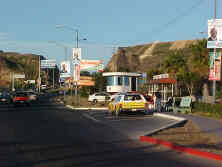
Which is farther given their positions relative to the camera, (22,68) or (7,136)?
(22,68)

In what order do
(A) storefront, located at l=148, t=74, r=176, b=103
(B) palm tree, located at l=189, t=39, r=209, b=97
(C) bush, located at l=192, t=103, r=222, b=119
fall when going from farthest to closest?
(B) palm tree, located at l=189, t=39, r=209, b=97 < (A) storefront, located at l=148, t=74, r=176, b=103 < (C) bush, located at l=192, t=103, r=222, b=119

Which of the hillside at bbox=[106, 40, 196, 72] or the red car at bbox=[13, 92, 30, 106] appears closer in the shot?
the red car at bbox=[13, 92, 30, 106]

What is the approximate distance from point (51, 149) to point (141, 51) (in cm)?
17127

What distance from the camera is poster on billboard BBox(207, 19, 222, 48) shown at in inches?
816

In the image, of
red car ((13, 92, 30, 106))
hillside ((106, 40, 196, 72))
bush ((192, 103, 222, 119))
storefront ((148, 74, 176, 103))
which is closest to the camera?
bush ((192, 103, 222, 119))

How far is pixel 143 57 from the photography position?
152125mm

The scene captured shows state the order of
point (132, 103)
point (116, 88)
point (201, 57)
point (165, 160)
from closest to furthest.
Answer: point (165, 160) < point (132, 103) < point (201, 57) < point (116, 88)

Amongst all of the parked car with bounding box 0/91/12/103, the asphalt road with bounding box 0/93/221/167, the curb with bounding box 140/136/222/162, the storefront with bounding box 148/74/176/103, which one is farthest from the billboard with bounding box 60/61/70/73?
the curb with bounding box 140/136/222/162

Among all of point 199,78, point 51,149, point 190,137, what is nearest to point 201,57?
point 199,78

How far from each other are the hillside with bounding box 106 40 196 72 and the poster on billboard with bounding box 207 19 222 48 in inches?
3564

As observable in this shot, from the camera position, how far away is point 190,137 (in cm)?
1385

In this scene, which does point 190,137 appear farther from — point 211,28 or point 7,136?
point 211,28

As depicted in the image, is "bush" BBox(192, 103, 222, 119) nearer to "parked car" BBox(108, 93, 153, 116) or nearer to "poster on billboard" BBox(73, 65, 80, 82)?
"parked car" BBox(108, 93, 153, 116)

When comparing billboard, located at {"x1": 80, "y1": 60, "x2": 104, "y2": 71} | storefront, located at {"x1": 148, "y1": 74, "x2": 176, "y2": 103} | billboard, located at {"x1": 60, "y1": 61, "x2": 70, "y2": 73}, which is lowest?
storefront, located at {"x1": 148, "y1": 74, "x2": 176, "y2": 103}
